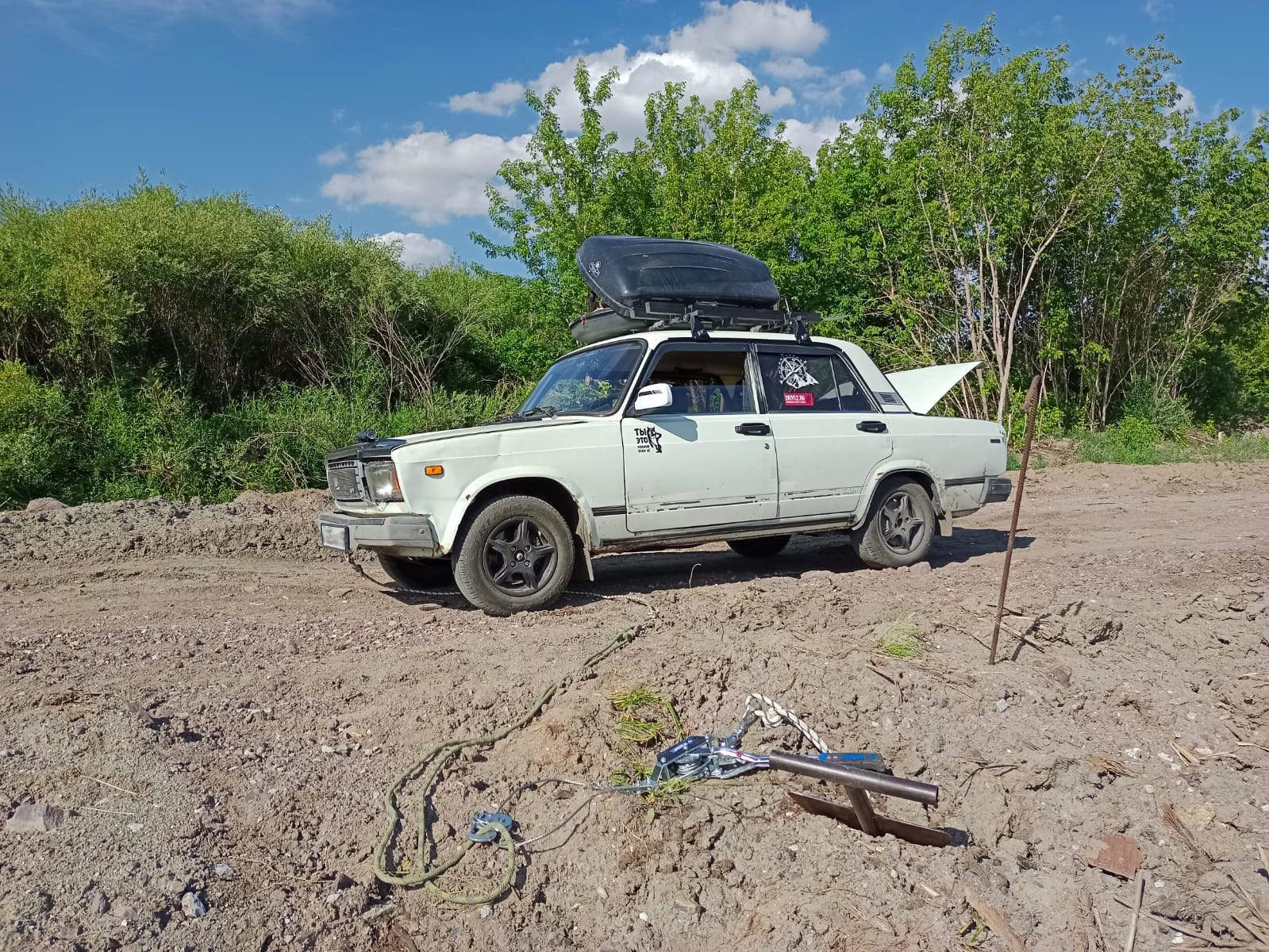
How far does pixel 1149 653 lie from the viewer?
544 centimetres

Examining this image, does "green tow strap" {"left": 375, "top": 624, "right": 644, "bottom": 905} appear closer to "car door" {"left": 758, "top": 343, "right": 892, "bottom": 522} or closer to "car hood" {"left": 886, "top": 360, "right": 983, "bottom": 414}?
"car door" {"left": 758, "top": 343, "right": 892, "bottom": 522}

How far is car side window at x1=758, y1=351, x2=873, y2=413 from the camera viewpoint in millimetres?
7258

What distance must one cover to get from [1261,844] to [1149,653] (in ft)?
5.85

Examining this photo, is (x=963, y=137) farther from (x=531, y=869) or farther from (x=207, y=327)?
(x=531, y=869)

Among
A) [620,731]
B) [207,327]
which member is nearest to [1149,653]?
[620,731]

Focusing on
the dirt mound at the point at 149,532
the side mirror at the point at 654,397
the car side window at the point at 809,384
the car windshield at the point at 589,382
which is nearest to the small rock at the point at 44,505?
the dirt mound at the point at 149,532

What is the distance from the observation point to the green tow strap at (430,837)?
3.28 m

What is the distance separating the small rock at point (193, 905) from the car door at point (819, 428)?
4937mm

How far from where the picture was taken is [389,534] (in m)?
5.94

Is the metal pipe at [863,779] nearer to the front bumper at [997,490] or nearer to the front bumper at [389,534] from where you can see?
the front bumper at [389,534]

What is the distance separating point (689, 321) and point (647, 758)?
373 centimetres

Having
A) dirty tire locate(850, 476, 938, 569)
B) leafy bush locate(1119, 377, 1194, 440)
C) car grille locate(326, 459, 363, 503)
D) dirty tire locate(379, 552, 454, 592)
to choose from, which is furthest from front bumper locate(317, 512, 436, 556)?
leafy bush locate(1119, 377, 1194, 440)

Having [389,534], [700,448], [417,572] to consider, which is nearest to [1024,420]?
[700,448]

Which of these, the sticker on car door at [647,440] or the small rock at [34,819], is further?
the sticker on car door at [647,440]
